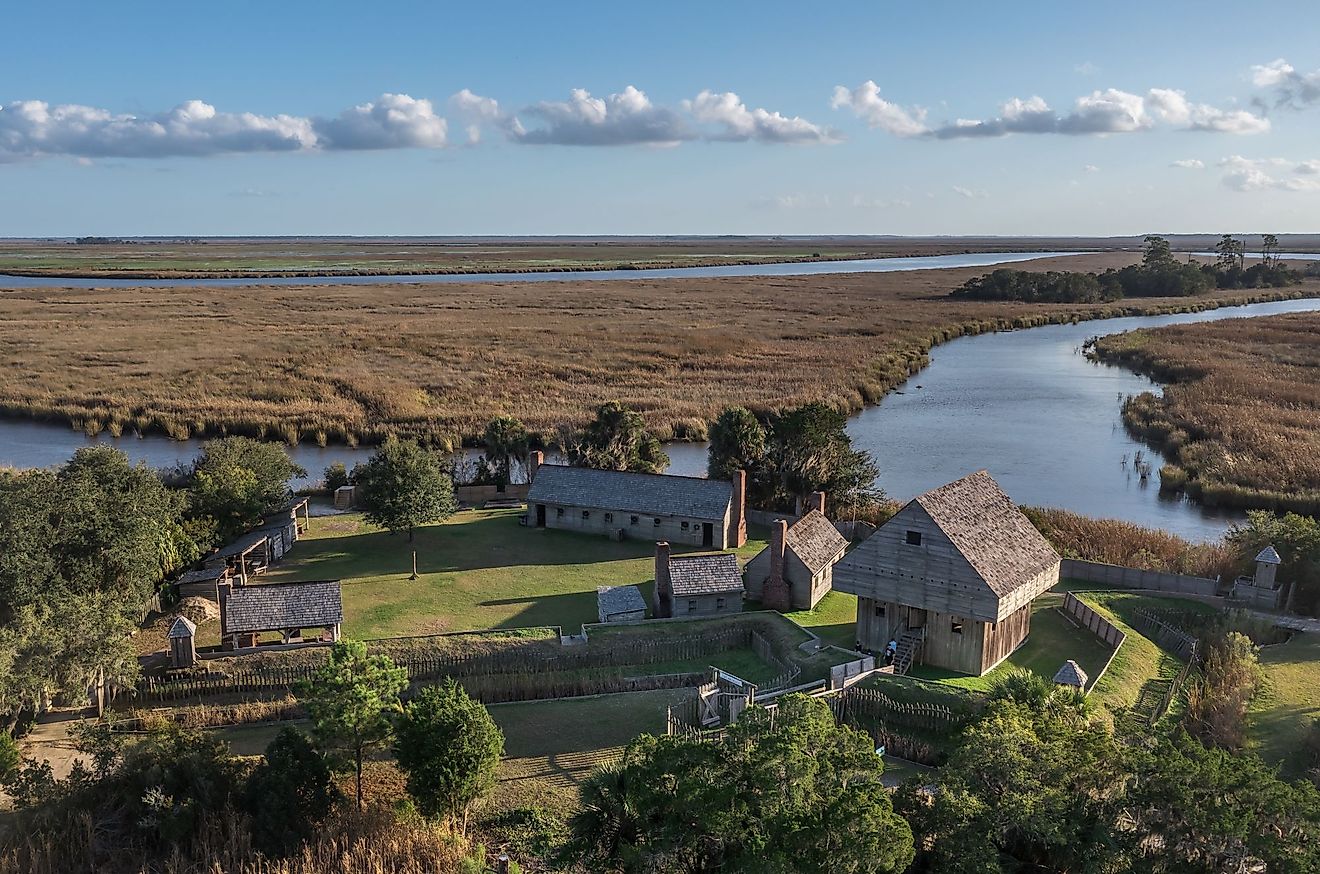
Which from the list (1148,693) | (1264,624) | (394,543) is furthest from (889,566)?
(394,543)

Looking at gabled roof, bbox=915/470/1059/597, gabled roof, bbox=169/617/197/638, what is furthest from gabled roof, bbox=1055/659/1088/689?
gabled roof, bbox=169/617/197/638

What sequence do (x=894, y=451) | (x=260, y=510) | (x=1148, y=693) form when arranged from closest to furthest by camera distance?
(x=1148, y=693) < (x=260, y=510) < (x=894, y=451)

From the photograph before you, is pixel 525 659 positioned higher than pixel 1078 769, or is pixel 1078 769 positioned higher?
pixel 1078 769

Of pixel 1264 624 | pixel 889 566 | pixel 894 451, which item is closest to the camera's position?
pixel 889 566

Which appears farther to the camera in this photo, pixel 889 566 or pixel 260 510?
pixel 260 510

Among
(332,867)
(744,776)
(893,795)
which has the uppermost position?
(744,776)

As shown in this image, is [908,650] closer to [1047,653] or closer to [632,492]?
[1047,653]

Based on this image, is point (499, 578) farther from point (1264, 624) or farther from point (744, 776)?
point (1264, 624)
